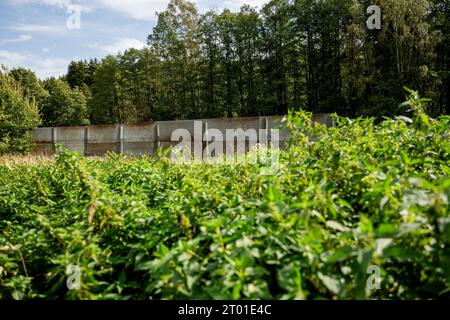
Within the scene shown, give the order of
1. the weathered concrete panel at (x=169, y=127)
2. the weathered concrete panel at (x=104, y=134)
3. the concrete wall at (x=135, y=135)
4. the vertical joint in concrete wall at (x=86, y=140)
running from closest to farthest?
the concrete wall at (x=135, y=135)
the weathered concrete panel at (x=169, y=127)
the weathered concrete panel at (x=104, y=134)
the vertical joint in concrete wall at (x=86, y=140)

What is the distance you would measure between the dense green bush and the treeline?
58.4ft

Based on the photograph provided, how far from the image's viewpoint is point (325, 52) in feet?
106

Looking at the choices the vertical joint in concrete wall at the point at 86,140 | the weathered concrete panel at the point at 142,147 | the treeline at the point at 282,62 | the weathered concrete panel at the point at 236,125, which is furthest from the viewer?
the treeline at the point at 282,62

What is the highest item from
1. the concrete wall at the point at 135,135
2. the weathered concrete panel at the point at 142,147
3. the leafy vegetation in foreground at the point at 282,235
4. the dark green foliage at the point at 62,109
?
the dark green foliage at the point at 62,109

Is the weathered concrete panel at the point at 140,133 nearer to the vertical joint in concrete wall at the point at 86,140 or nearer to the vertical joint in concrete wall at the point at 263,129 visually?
the vertical joint in concrete wall at the point at 86,140

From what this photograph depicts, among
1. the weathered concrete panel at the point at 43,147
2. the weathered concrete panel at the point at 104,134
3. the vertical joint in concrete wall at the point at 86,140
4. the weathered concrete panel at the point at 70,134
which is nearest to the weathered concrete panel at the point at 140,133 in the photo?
the weathered concrete panel at the point at 104,134

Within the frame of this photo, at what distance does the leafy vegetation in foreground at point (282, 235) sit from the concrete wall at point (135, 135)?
49.0 ft

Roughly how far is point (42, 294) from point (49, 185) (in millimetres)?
2587

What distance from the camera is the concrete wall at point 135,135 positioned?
18312 mm

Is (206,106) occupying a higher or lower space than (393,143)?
higher

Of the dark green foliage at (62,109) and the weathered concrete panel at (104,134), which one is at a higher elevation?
the dark green foliage at (62,109)
